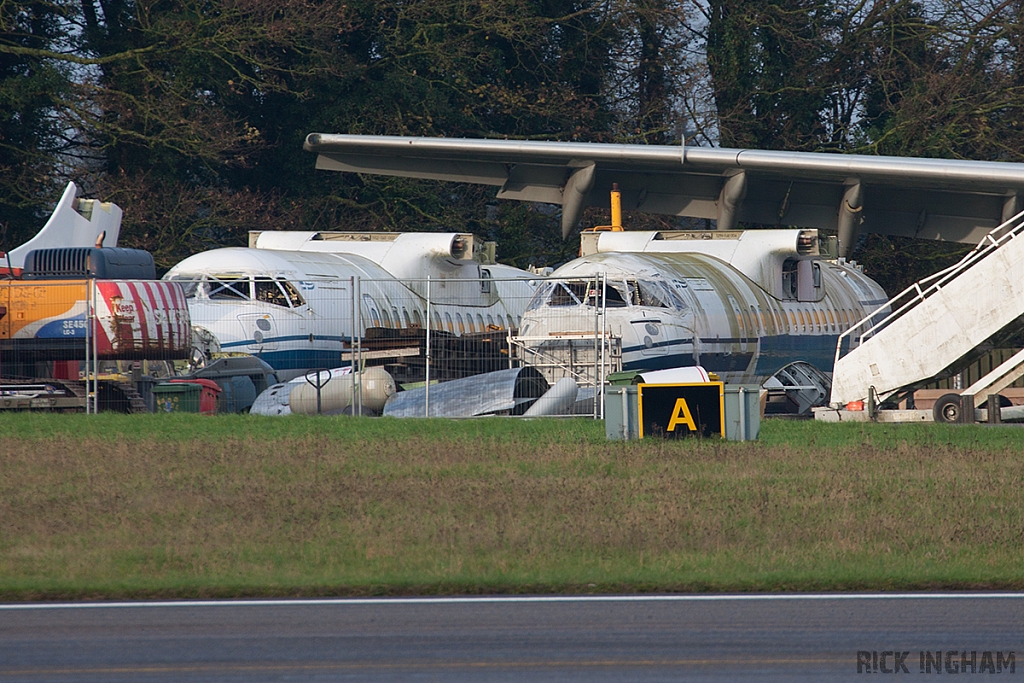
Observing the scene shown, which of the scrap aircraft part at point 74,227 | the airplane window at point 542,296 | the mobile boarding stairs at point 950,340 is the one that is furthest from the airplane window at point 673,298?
the scrap aircraft part at point 74,227

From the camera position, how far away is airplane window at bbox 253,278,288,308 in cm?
2275

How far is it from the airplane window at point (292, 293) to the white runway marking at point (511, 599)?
Answer: 1560 cm

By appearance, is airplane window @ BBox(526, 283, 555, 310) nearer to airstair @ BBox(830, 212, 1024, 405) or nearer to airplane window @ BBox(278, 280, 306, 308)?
airplane window @ BBox(278, 280, 306, 308)

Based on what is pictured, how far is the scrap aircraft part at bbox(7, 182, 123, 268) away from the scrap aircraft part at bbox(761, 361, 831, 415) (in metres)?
13.0

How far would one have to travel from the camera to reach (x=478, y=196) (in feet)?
139

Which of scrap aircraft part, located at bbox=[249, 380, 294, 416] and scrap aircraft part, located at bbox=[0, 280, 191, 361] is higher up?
scrap aircraft part, located at bbox=[0, 280, 191, 361]

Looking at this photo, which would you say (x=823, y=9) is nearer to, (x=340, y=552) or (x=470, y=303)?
(x=470, y=303)

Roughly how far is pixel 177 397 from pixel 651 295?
7.88m

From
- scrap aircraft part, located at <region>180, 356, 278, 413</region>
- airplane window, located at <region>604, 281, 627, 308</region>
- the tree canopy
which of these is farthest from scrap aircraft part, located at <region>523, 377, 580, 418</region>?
the tree canopy

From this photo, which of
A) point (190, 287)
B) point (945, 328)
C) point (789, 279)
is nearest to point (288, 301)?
point (190, 287)

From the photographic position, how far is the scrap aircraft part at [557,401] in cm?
1947

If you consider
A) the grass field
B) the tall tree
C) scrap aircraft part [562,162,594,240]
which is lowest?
the grass field

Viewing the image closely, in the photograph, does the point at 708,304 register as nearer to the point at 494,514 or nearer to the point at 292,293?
the point at 292,293

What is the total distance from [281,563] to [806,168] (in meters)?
17.1
